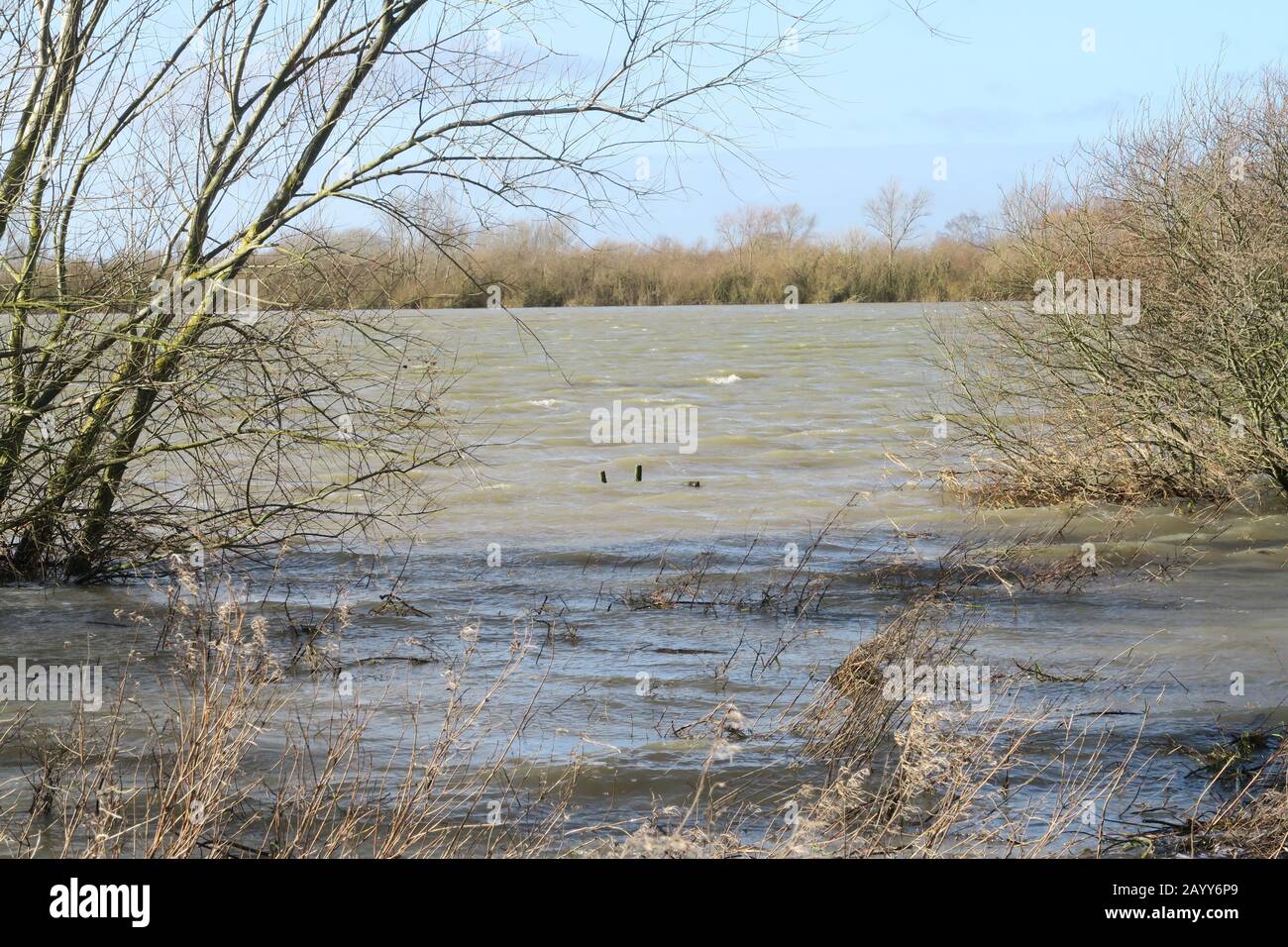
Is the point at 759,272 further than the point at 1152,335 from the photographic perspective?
Yes

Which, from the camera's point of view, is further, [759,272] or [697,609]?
[759,272]

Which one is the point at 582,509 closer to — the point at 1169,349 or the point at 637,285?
the point at 1169,349

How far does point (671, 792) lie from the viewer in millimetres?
5473

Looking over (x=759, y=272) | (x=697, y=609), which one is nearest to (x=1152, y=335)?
(x=697, y=609)

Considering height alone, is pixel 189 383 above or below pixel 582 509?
above

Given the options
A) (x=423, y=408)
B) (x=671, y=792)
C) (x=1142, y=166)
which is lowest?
(x=671, y=792)

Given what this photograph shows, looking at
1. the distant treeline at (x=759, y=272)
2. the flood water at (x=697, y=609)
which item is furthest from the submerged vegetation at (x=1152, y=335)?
the distant treeline at (x=759, y=272)

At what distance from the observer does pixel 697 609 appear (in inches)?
363

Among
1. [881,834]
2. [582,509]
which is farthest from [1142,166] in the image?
[881,834]

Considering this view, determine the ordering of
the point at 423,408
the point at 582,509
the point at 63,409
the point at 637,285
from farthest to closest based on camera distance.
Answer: the point at 637,285, the point at 582,509, the point at 423,408, the point at 63,409

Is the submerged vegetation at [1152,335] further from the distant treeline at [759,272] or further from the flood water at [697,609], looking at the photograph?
the distant treeline at [759,272]

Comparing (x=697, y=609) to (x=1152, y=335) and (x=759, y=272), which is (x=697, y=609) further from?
(x=759, y=272)
